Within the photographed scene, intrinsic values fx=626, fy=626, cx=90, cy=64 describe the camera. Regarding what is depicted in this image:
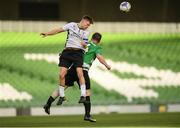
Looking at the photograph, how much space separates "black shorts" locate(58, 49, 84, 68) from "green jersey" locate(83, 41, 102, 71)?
1.32 feet

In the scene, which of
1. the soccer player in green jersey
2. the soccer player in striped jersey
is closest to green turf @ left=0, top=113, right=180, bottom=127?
the soccer player in green jersey

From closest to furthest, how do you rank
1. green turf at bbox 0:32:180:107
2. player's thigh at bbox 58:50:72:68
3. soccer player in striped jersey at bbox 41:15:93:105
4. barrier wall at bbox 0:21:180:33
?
soccer player in striped jersey at bbox 41:15:93:105, player's thigh at bbox 58:50:72:68, green turf at bbox 0:32:180:107, barrier wall at bbox 0:21:180:33

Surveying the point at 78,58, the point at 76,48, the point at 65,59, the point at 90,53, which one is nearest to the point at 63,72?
the point at 65,59

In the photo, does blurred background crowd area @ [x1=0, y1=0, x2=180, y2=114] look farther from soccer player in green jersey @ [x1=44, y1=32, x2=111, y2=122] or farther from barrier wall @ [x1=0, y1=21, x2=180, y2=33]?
soccer player in green jersey @ [x1=44, y1=32, x2=111, y2=122]

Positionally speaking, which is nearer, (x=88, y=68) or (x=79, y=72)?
(x=79, y=72)

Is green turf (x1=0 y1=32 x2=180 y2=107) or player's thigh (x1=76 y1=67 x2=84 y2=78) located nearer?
player's thigh (x1=76 y1=67 x2=84 y2=78)

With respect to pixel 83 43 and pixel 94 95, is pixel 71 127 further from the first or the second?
pixel 94 95

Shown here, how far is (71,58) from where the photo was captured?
11781 millimetres

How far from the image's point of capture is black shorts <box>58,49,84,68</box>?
11773 millimetres

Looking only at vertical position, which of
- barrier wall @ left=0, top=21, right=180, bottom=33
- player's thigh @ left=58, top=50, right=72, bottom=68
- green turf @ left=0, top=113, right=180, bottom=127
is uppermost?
barrier wall @ left=0, top=21, right=180, bottom=33

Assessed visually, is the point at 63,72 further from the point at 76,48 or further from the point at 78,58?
the point at 76,48

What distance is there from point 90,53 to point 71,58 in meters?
0.70

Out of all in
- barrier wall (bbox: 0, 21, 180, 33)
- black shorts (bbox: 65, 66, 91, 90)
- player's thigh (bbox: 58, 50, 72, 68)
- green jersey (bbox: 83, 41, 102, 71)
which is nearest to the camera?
player's thigh (bbox: 58, 50, 72, 68)

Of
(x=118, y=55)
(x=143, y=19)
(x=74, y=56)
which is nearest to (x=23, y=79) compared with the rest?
(x=118, y=55)
